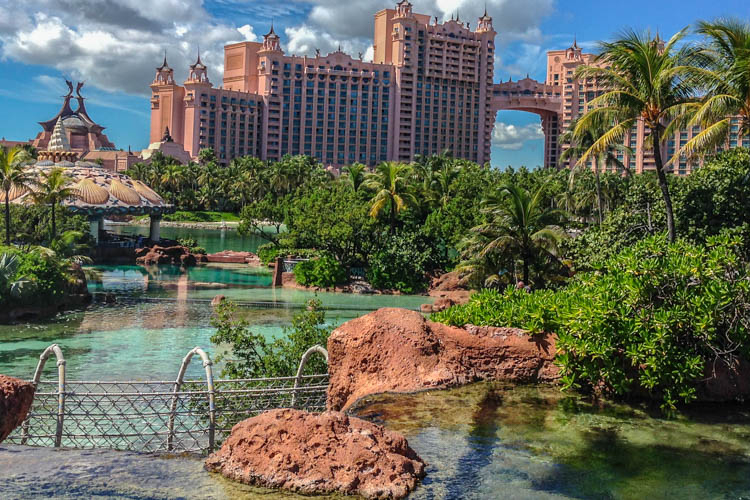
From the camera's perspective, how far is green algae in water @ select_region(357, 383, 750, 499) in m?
7.18

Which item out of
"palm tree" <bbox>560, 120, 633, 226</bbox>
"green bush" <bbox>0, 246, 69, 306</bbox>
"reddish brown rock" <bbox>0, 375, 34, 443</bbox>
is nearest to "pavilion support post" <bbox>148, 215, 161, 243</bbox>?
"green bush" <bbox>0, 246, 69, 306</bbox>

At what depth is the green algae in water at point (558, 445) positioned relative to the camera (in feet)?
23.6

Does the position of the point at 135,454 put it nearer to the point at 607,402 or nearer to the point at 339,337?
the point at 339,337

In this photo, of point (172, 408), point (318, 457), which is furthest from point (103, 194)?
point (318, 457)

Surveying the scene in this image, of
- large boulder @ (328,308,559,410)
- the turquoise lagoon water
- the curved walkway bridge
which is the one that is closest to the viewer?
the curved walkway bridge

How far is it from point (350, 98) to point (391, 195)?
10099cm

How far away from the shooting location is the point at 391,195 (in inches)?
1490

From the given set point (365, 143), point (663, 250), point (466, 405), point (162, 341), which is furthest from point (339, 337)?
point (365, 143)

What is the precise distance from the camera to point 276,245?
43594 millimetres

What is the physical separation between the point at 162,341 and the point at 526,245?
11616 mm

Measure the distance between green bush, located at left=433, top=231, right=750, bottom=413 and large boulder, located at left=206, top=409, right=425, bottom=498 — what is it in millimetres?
3904

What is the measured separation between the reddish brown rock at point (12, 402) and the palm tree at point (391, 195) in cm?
3097

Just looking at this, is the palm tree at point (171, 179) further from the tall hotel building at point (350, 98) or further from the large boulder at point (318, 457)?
the large boulder at point (318, 457)

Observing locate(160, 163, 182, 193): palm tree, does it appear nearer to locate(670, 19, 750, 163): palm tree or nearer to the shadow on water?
locate(670, 19, 750, 163): palm tree
